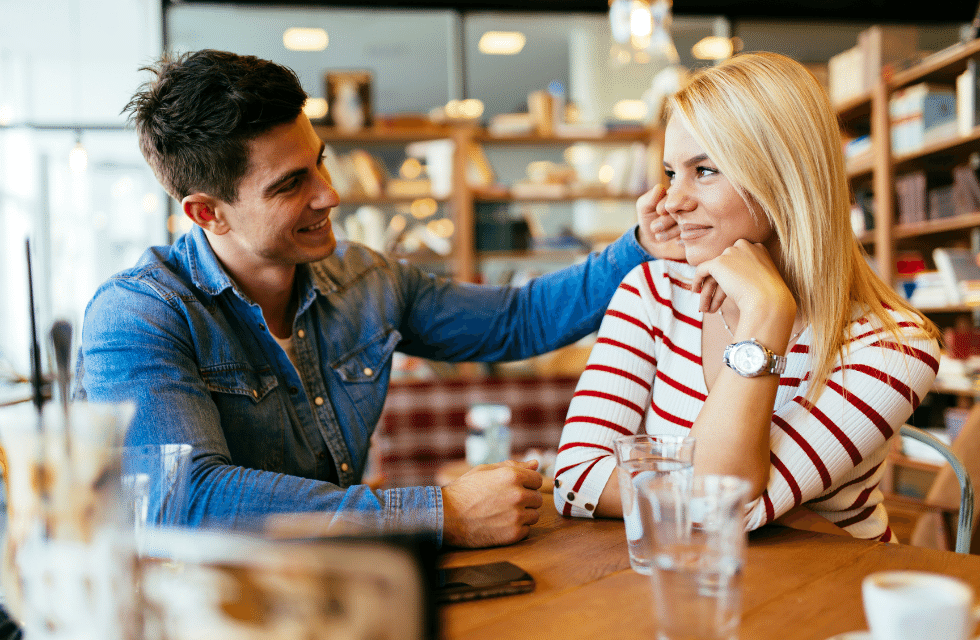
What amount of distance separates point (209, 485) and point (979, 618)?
90 centimetres

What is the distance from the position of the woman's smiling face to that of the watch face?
278 millimetres

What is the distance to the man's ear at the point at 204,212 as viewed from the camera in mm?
1490

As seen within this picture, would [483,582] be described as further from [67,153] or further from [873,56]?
[67,153]

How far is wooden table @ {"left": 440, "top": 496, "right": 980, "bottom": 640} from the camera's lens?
667 millimetres

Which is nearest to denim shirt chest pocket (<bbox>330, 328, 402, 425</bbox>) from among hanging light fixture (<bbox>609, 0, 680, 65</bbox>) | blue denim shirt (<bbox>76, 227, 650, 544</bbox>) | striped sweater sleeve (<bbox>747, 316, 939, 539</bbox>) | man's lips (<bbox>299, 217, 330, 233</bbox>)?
blue denim shirt (<bbox>76, 227, 650, 544</bbox>)

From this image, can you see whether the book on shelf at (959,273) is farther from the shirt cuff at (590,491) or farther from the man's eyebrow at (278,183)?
the man's eyebrow at (278,183)

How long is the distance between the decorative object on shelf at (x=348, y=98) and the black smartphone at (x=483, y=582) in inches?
169

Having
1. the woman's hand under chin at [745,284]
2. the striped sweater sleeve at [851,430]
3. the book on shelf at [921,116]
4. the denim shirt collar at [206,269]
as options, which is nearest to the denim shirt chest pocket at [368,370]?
the denim shirt collar at [206,269]

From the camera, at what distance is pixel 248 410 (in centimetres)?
134

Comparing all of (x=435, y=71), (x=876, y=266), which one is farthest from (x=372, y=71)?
(x=876, y=266)

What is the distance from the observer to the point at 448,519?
97cm

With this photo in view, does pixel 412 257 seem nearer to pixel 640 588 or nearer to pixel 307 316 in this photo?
pixel 307 316

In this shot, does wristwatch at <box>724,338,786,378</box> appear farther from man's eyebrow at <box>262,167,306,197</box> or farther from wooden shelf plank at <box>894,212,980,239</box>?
wooden shelf plank at <box>894,212,980,239</box>

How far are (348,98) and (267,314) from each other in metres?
3.54
